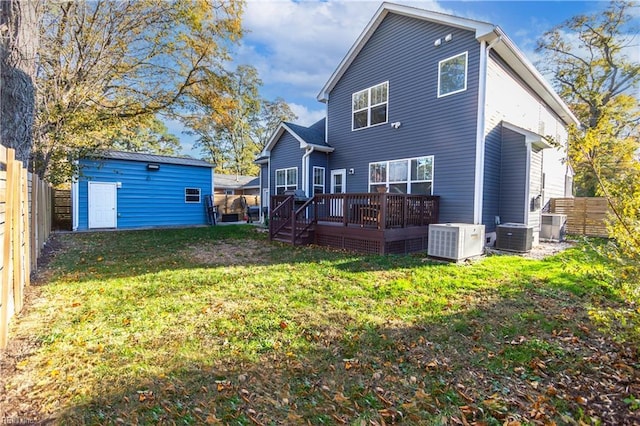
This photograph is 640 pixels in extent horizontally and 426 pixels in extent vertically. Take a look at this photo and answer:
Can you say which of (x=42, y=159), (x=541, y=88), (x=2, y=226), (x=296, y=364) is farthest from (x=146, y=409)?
(x=541, y=88)

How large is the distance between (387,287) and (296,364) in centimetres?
251

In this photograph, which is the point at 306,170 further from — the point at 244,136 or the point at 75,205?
the point at 244,136

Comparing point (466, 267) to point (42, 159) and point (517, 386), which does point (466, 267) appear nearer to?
point (517, 386)

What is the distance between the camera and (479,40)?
311 inches

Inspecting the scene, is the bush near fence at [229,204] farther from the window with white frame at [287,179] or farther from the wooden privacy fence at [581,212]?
the wooden privacy fence at [581,212]

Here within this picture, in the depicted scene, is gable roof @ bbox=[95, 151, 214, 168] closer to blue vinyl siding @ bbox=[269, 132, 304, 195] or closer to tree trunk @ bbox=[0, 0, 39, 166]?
blue vinyl siding @ bbox=[269, 132, 304, 195]

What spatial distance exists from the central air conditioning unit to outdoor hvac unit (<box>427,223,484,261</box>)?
136cm

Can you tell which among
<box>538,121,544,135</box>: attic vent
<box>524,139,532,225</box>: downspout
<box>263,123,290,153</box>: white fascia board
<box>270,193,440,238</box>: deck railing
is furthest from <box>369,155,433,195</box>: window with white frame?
<box>538,121,544,135</box>: attic vent

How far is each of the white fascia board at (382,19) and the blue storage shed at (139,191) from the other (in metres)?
8.34

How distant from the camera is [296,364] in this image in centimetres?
269

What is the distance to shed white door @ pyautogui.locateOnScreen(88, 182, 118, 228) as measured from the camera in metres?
12.9

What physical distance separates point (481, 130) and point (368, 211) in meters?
3.78

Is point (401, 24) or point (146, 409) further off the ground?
point (401, 24)

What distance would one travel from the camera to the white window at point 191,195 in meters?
16.0
